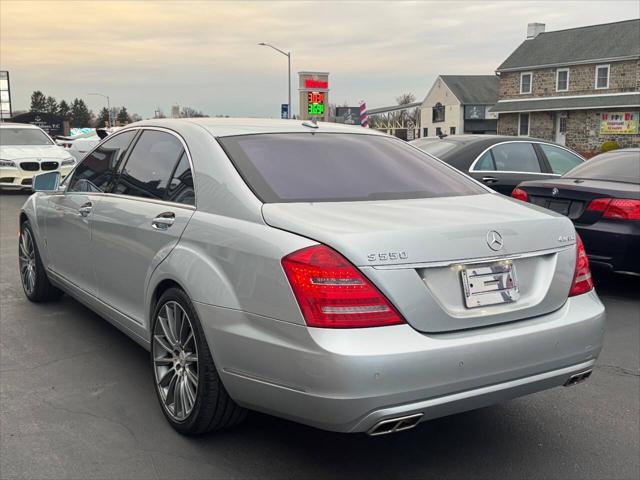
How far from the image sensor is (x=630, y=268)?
6.19 meters

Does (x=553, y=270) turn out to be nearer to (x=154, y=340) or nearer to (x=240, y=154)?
(x=240, y=154)

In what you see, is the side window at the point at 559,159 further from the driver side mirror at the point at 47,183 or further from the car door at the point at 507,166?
the driver side mirror at the point at 47,183

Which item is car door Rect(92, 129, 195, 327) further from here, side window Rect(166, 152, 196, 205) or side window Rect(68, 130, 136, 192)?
side window Rect(68, 130, 136, 192)

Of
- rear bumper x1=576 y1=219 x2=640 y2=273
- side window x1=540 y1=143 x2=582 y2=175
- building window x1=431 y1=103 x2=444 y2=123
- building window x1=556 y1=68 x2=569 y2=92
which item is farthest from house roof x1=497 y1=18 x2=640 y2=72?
rear bumper x1=576 y1=219 x2=640 y2=273

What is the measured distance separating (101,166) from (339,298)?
277 centimetres

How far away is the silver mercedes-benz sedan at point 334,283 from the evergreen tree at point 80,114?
122 m

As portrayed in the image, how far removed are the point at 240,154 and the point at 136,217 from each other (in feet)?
2.78

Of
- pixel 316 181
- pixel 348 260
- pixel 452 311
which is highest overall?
pixel 316 181

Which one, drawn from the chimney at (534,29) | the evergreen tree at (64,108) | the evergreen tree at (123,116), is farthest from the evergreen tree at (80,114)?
the chimney at (534,29)

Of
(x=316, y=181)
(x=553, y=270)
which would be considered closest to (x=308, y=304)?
(x=316, y=181)

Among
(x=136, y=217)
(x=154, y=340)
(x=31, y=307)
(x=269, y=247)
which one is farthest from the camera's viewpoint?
(x=31, y=307)

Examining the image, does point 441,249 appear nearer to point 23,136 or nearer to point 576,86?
point 23,136

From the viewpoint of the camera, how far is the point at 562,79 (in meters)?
47.5

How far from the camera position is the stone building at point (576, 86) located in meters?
43.3
